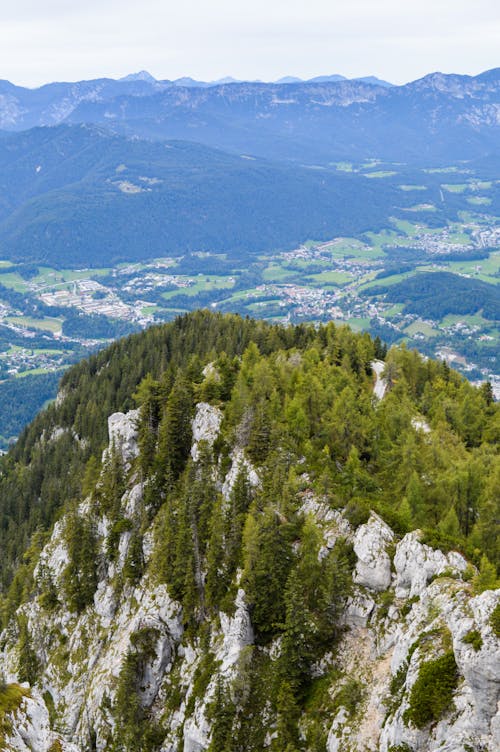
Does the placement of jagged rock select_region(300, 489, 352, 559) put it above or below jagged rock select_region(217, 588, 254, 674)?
above

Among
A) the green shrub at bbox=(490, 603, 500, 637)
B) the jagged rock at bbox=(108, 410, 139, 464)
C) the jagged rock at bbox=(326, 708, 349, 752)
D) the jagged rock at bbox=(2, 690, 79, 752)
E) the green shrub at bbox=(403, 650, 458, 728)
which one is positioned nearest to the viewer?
the green shrub at bbox=(490, 603, 500, 637)

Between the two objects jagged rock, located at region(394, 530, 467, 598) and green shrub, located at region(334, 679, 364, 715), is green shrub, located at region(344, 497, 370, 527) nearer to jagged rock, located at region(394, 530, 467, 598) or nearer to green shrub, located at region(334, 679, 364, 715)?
jagged rock, located at region(394, 530, 467, 598)

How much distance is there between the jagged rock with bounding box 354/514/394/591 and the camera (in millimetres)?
47844

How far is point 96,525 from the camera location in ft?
280

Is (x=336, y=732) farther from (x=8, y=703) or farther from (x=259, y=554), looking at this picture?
(x=8, y=703)

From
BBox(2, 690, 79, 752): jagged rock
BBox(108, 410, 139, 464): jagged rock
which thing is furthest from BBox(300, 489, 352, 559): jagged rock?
BBox(108, 410, 139, 464): jagged rock

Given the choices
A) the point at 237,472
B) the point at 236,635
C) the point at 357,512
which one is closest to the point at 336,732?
the point at 236,635

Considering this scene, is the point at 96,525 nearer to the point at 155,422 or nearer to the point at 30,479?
the point at 155,422

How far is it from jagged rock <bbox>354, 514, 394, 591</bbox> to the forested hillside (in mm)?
157

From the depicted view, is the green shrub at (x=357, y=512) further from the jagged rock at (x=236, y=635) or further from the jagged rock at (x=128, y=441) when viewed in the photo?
the jagged rock at (x=128, y=441)

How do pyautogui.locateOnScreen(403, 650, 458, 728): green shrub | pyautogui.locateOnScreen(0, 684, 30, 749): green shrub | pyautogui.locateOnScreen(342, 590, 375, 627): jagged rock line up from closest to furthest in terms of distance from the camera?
pyautogui.locateOnScreen(403, 650, 458, 728): green shrub
pyautogui.locateOnScreen(0, 684, 30, 749): green shrub
pyautogui.locateOnScreen(342, 590, 375, 627): jagged rock

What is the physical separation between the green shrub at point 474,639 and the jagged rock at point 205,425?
43.0 m

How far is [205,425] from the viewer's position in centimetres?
7700

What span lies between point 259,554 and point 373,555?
9975 mm
